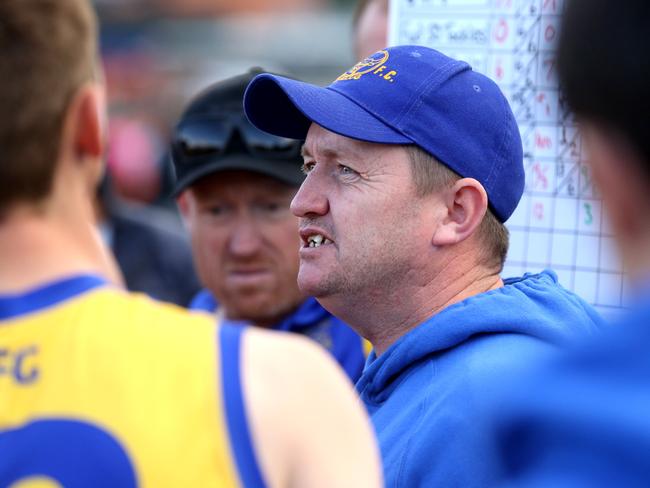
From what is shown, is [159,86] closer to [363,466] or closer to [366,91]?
[366,91]

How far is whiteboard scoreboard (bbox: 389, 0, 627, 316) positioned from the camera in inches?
117

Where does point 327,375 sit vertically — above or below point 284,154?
above

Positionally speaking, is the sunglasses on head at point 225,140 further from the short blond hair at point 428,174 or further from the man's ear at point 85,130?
the man's ear at point 85,130

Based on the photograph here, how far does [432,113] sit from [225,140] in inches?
43.7

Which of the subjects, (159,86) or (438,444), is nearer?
(438,444)

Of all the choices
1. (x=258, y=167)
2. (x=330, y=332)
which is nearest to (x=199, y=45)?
(x=258, y=167)

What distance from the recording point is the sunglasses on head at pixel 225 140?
11.3ft

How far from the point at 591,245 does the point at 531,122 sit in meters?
0.40

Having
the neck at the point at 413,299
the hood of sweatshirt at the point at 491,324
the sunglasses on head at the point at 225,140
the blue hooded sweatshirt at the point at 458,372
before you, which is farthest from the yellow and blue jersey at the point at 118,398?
the sunglasses on head at the point at 225,140

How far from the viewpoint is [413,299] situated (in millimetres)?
2506

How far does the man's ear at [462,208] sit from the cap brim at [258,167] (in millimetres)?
1018

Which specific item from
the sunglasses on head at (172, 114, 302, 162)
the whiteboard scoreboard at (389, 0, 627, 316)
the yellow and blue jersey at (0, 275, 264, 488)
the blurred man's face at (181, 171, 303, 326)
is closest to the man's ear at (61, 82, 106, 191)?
the yellow and blue jersey at (0, 275, 264, 488)

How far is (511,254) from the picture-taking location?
10.1 feet

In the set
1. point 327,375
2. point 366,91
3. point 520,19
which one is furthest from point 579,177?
point 327,375
